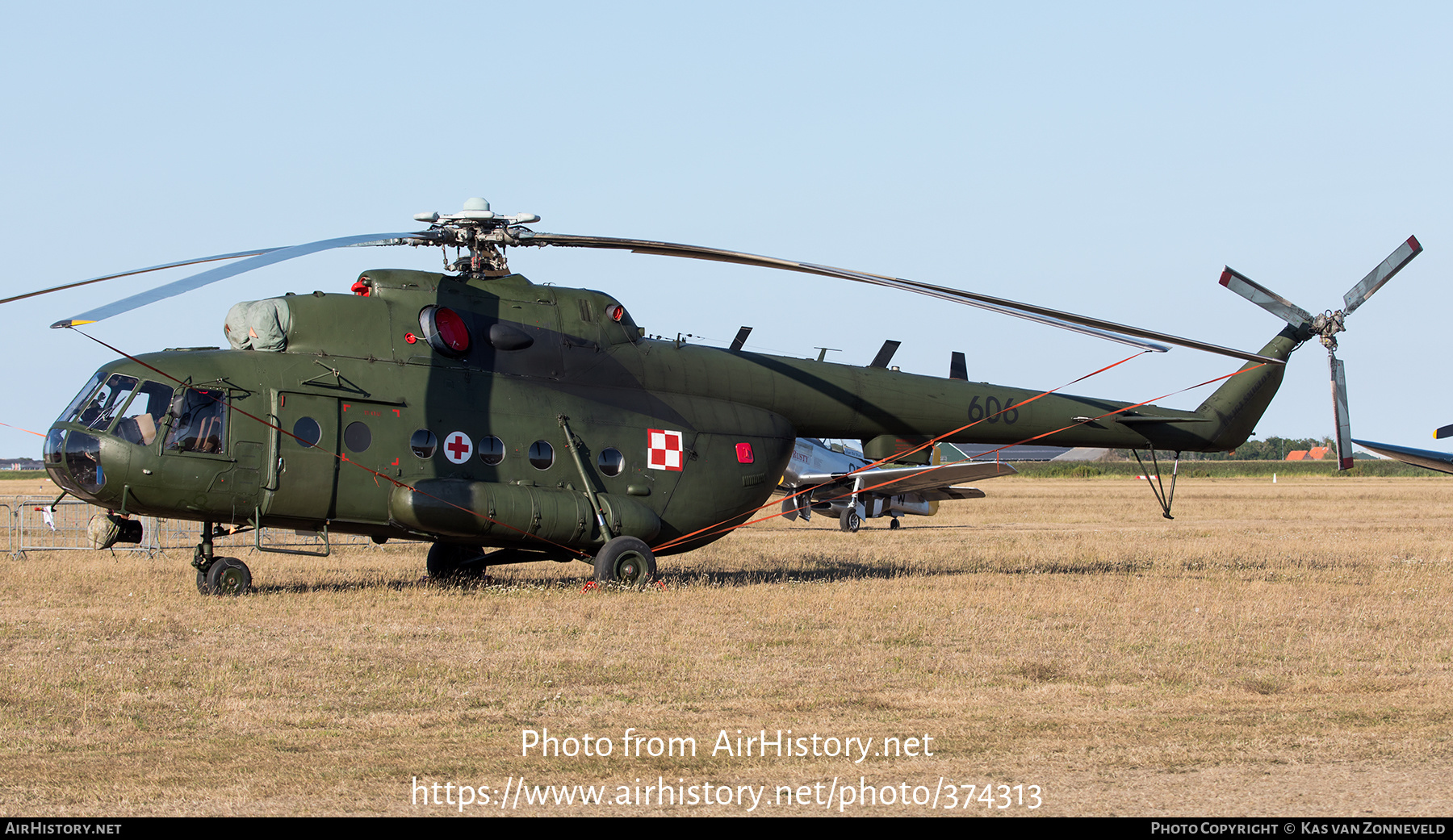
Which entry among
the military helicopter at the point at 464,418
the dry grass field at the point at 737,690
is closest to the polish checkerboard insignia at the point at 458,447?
the military helicopter at the point at 464,418

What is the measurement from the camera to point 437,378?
1551 centimetres

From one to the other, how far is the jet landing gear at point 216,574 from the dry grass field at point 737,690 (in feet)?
1.09

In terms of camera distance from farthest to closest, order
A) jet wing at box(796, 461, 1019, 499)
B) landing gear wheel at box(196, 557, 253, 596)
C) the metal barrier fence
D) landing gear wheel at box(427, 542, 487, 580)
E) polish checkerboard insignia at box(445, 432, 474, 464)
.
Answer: the metal barrier fence
jet wing at box(796, 461, 1019, 499)
landing gear wheel at box(427, 542, 487, 580)
polish checkerboard insignia at box(445, 432, 474, 464)
landing gear wheel at box(196, 557, 253, 596)

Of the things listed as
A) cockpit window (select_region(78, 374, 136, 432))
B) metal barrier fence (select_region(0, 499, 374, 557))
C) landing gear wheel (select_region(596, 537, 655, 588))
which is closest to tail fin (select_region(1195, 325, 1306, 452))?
landing gear wheel (select_region(596, 537, 655, 588))

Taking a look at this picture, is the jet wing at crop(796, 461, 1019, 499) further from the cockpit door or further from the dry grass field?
the cockpit door

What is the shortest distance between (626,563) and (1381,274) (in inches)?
454

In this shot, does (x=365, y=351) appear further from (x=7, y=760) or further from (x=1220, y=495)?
(x=1220, y=495)

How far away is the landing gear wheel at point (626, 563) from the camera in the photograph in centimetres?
1574

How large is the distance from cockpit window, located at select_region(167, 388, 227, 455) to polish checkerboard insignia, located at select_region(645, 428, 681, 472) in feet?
17.4

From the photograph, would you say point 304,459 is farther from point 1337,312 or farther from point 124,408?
point 1337,312

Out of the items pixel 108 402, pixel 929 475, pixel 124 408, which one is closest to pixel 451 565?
pixel 124 408

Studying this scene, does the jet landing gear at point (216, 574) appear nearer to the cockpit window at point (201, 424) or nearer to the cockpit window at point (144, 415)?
the cockpit window at point (201, 424)

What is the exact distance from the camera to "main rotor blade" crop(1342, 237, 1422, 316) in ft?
57.9

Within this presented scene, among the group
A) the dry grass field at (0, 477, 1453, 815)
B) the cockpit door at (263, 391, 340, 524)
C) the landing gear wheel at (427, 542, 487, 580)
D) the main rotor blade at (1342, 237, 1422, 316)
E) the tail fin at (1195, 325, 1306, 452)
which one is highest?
the main rotor blade at (1342, 237, 1422, 316)
